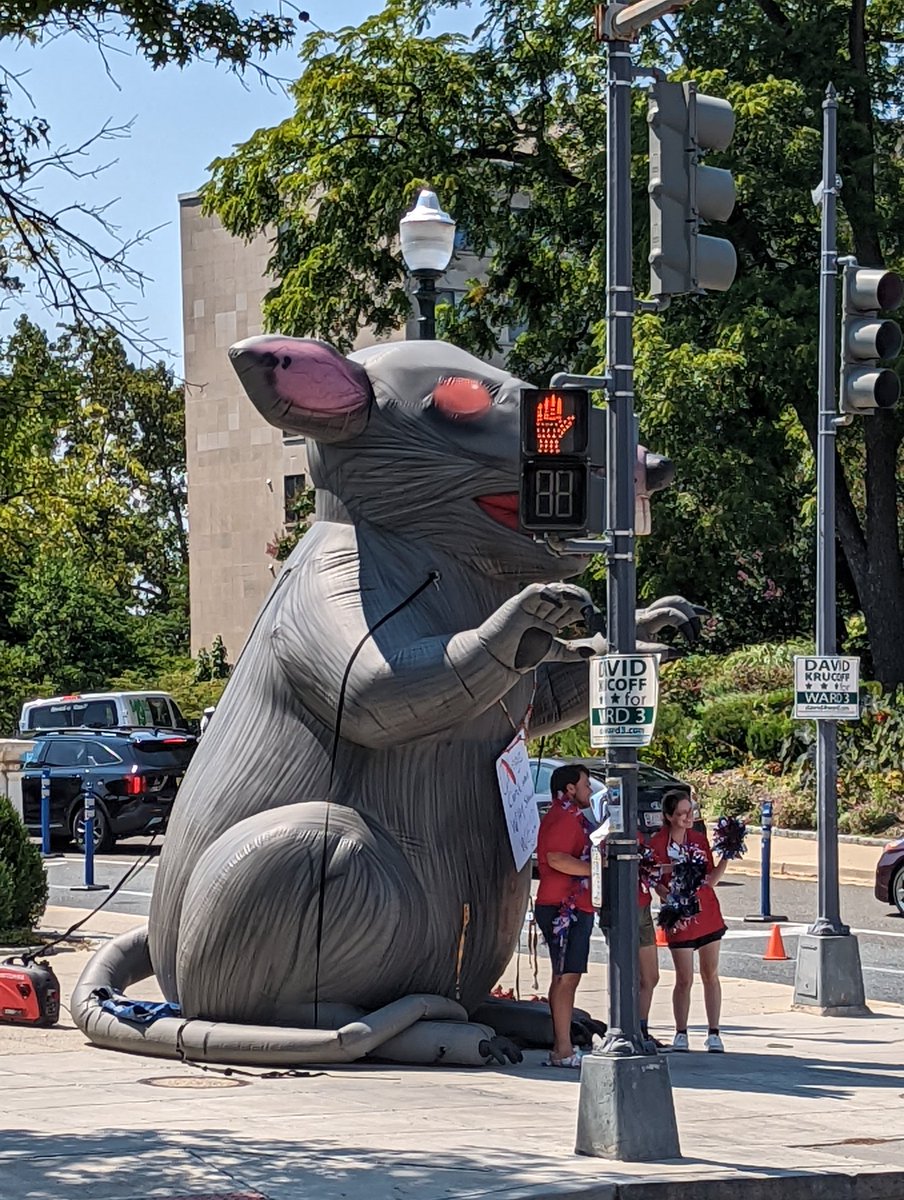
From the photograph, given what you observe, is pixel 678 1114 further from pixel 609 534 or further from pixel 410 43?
pixel 410 43

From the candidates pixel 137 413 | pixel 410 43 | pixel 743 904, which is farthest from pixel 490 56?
pixel 137 413

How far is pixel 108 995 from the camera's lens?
35.7 ft

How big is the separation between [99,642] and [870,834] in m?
26.7

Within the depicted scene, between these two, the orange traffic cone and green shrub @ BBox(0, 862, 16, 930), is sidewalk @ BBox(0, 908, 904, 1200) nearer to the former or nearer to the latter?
green shrub @ BBox(0, 862, 16, 930)

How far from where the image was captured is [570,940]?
10547 mm

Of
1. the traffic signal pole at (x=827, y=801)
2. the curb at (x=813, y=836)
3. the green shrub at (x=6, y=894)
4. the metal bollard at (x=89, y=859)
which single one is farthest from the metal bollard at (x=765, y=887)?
the green shrub at (x=6, y=894)

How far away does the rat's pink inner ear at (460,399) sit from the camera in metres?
10.1

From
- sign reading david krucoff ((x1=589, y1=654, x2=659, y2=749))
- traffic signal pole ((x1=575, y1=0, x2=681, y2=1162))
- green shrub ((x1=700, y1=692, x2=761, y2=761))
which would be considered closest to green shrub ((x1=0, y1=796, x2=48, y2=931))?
traffic signal pole ((x1=575, y1=0, x2=681, y2=1162))

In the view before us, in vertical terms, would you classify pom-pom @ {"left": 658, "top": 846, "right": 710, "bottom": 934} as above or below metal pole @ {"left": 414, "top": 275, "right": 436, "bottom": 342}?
below

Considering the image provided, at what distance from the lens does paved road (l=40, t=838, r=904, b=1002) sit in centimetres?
1605

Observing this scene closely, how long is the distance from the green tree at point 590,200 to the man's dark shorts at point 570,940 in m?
16.5

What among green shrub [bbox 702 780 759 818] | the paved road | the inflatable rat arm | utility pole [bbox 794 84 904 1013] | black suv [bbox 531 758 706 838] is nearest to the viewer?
the inflatable rat arm

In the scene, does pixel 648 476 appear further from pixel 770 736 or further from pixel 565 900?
pixel 770 736

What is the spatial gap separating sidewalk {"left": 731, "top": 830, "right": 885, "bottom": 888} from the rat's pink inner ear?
13.4 m
